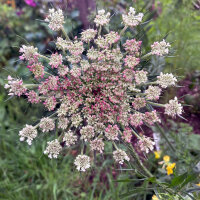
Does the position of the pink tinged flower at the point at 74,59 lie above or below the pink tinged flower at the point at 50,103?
above

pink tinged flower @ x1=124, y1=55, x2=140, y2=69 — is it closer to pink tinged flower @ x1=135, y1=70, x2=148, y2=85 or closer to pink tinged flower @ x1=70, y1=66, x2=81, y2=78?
pink tinged flower @ x1=135, y1=70, x2=148, y2=85

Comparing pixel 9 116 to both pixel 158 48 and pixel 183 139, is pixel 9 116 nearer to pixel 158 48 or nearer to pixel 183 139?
pixel 183 139

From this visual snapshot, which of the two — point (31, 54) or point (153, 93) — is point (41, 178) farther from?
point (153, 93)

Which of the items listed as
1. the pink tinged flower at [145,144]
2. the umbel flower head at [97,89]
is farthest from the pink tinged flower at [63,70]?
the pink tinged flower at [145,144]

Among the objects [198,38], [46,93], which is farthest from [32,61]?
[198,38]

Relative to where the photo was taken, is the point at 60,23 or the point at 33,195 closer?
the point at 60,23

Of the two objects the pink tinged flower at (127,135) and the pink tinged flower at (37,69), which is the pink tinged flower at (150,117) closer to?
the pink tinged flower at (127,135)

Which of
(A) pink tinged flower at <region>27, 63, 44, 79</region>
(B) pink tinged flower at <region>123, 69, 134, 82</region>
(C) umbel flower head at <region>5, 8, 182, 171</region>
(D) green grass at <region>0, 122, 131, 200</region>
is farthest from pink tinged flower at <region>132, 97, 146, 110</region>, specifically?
(D) green grass at <region>0, 122, 131, 200</region>

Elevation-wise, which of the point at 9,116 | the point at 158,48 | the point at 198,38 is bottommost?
the point at 158,48

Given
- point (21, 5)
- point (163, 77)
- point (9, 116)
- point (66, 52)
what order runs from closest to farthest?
point (163, 77)
point (66, 52)
point (9, 116)
point (21, 5)
